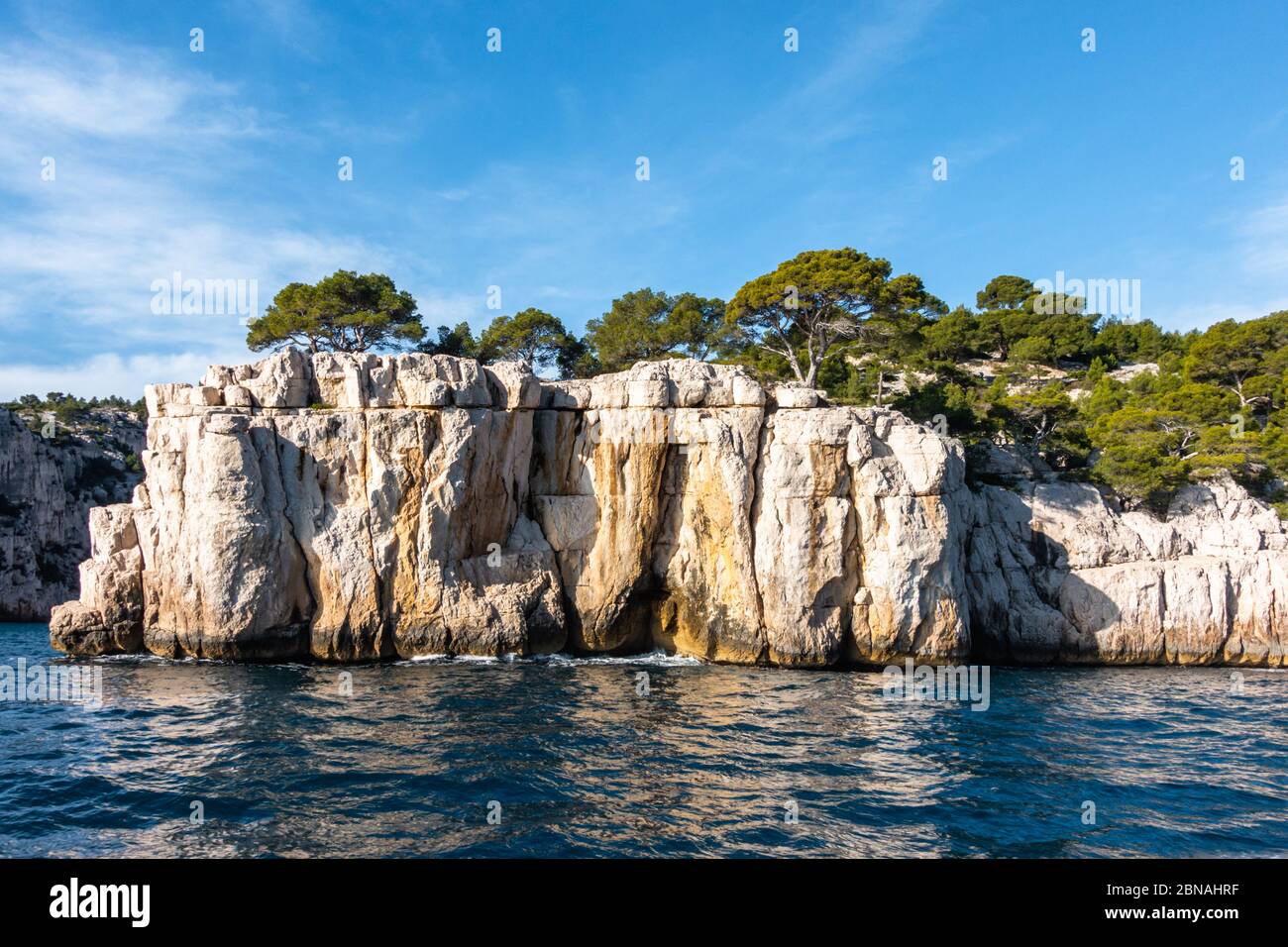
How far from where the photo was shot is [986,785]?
16250mm

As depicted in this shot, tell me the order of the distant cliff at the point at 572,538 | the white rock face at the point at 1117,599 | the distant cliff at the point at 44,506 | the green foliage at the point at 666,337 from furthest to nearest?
the distant cliff at the point at 44,506
the green foliage at the point at 666,337
the white rock face at the point at 1117,599
the distant cliff at the point at 572,538

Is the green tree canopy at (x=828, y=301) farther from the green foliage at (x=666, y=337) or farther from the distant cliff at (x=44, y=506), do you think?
the distant cliff at (x=44, y=506)

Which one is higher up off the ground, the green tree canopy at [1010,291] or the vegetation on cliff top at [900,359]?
the green tree canopy at [1010,291]

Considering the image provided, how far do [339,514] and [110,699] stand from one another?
9063 mm

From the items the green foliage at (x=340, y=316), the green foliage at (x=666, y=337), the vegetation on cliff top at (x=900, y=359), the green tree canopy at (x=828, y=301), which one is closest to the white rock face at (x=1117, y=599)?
the vegetation on cliff top at (x=900, y=359)

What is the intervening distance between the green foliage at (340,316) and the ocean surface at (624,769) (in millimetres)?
23137

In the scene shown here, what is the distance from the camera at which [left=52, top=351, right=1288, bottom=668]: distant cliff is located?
28.5m

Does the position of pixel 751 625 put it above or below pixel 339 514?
below

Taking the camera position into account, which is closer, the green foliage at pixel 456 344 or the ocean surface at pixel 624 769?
the ocean surface at pixel 624 769

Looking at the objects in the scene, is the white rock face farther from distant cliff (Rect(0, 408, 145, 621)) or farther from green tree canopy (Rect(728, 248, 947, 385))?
distant cliff (Rect(0, 408, 145, 621))

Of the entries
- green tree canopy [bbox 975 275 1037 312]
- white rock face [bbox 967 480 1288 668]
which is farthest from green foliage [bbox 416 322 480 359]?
green tree canopy [bbox 975 275 1037 312]

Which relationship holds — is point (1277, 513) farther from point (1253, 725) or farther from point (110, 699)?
point (110, 699)

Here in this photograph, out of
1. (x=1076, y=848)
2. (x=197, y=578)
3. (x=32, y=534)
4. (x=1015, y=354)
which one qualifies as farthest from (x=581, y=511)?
(x=32, y=534)

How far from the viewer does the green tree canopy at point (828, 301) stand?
3906 centimetres
